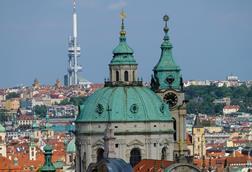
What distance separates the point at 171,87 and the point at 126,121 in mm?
5858

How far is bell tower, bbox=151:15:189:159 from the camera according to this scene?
68488 millimetres

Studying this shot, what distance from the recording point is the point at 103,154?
62281mm

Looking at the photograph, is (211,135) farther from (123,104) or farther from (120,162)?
(120,162)

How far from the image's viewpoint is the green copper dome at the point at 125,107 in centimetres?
6425

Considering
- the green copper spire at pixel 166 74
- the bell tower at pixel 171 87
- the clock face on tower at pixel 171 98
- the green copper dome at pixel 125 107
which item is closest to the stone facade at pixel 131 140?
the green copper dome at pixel 125 107

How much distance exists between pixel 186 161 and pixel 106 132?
34.2ft

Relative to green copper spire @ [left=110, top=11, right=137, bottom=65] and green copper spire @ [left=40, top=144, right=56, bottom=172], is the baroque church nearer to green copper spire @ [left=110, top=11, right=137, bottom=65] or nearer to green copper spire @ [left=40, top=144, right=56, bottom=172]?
green copper spire @ [left=110, top=11, right=137, bottom=65]

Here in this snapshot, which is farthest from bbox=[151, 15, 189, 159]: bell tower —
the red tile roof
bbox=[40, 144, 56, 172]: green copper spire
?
bbox=[40, 144, 56, 172]: green copper spire

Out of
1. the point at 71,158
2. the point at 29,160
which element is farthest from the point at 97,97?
the point at 29,160

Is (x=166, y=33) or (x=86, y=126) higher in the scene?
(x=166, y=33)

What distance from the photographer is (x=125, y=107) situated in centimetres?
6431

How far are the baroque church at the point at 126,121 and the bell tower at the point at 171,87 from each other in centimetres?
188

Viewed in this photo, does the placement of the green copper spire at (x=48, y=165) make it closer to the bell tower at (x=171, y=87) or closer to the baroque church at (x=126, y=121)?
the baroque church at (x=126, y=121)

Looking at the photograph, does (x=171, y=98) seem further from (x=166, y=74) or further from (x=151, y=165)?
(x=151, y=165)
